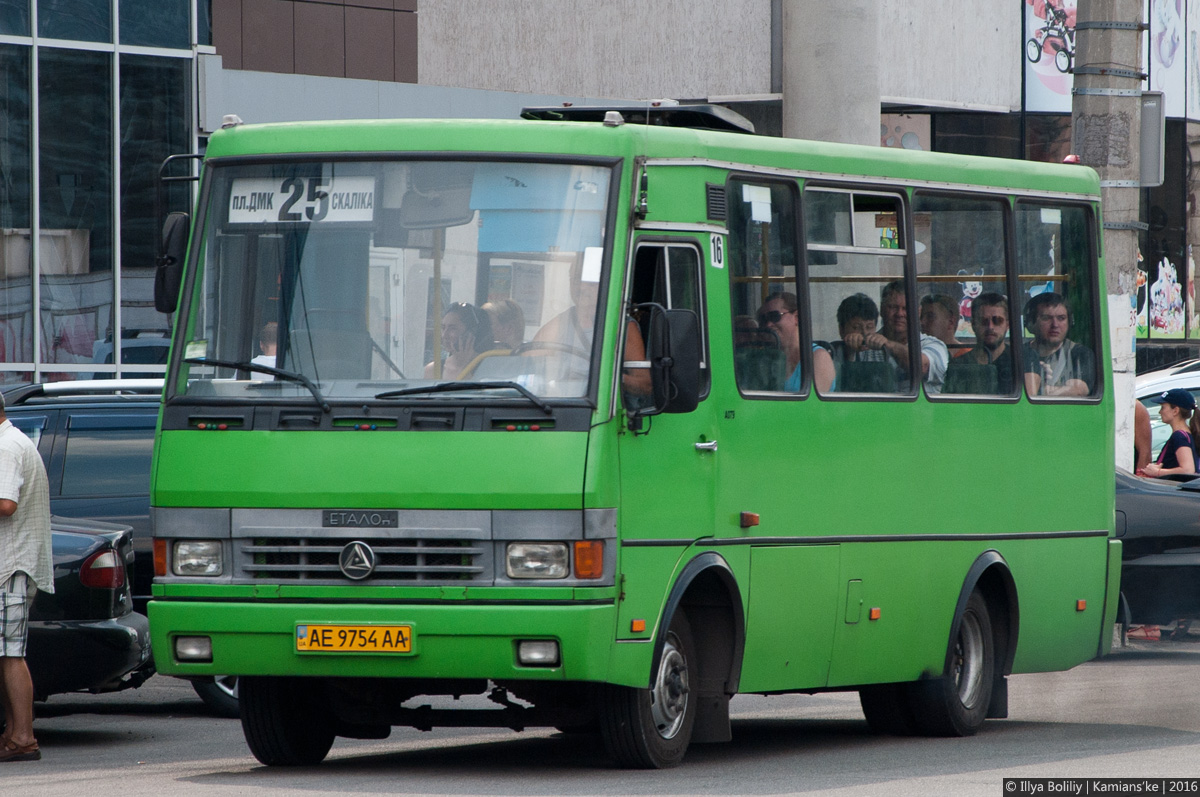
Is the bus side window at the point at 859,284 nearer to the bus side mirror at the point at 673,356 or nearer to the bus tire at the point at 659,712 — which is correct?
the bus side mirror at the point at 673,356

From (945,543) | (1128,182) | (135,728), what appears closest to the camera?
(945,543)

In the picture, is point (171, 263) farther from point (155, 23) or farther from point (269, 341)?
point (155, 23)

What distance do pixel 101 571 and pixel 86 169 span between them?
1223 cm

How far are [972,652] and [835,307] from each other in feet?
7.56

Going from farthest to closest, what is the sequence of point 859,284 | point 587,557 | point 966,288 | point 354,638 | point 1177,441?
point 1177,441 → point 966,288 → point 859,284 → point 354,638 → point 587,557

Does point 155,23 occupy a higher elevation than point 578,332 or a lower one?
higher

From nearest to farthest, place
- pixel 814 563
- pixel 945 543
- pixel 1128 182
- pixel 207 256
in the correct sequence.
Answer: pixel 207 256 < pixel 814 563 < pixel 945 543 < pixel 1128 182

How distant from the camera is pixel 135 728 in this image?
1184 centimetres

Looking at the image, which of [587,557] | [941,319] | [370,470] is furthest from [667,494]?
[941,319]

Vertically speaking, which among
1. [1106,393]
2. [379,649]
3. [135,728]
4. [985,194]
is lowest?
[135,728]

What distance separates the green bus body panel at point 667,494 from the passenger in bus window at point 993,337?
0.19 meters

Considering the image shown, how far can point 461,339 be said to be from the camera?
28.7 feet

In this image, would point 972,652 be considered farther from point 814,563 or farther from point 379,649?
point 379,649

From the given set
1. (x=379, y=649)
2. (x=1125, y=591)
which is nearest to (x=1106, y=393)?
(x=1125, y=591)
